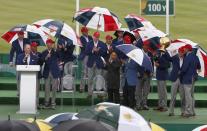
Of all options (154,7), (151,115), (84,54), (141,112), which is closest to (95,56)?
(84,54)

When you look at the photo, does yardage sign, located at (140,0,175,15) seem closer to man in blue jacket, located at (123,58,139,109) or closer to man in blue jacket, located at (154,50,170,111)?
man in blue jacket, located at (154,50,170,111)

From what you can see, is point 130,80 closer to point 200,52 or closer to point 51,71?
point 200,52

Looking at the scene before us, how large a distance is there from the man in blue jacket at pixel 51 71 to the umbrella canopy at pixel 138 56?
223 centimetres

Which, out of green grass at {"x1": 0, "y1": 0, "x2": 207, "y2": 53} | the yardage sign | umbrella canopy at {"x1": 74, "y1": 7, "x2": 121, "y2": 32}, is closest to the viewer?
umbrella canopy at {"x1": 74, "y1": 7, "x2": 121, "y2": 32}

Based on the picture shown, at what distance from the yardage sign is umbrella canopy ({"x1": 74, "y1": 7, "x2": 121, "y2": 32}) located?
2786mm

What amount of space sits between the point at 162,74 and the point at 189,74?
3.71 feet

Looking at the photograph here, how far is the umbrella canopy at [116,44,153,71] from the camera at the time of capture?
1667cm

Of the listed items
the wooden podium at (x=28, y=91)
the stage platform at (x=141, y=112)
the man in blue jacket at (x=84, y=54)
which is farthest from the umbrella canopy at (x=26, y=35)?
the stage platform at (x=141, y=112)

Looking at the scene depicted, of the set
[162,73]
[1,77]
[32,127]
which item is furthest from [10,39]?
[32,127]

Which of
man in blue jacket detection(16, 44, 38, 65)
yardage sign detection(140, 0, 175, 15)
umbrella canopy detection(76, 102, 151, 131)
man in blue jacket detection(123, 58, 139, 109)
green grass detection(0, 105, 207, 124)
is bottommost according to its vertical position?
green grass detection(0, 105, 207, 124)

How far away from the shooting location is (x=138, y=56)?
16719 mm

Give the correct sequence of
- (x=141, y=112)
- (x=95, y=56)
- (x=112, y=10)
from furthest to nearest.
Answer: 1. (x=112, y=10)
2. (x=95, y=56)
3. (x=141, y=112)

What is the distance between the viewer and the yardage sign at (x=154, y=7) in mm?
21969

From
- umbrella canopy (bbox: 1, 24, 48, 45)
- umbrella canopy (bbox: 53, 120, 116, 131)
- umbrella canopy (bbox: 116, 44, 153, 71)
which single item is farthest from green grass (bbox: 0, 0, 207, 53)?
umbrella canopy (bbox: 53, 120, 116, 131)
